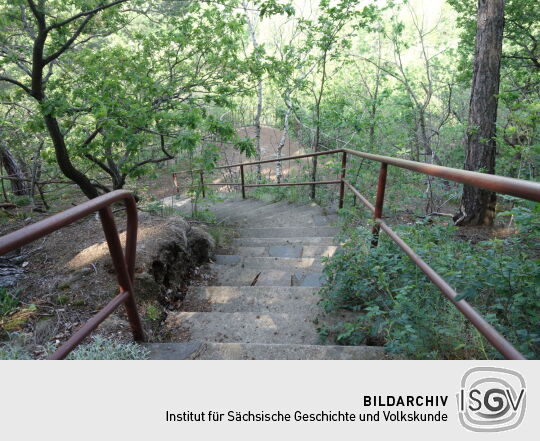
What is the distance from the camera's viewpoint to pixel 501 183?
3.60 feet

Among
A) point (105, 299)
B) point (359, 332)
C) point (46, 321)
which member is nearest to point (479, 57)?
point (359, 332)

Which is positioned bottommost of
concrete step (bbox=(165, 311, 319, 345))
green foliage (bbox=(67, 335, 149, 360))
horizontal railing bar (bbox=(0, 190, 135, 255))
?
concrete step (bbox=(165, 311, 319, 345))

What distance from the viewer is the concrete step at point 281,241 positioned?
4684 mm

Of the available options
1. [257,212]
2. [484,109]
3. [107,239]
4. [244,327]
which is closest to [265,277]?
[244,327]

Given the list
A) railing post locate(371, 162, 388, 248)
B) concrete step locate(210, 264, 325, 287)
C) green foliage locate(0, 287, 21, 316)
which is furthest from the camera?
concrete step locate(210, 264, 325, 287)

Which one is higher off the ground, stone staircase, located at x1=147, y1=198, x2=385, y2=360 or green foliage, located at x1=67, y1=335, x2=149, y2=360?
green foliage, located at x1=67, y1=335, x2=149, y2=360

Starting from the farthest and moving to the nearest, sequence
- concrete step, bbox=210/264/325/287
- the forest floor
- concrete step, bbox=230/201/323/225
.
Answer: concrete step, bbox=230/201/323/225 → concrete step, bbox=210/264/325/287 → the forest floor

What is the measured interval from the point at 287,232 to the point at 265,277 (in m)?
1.80

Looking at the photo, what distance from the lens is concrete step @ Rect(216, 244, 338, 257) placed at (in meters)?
4.33

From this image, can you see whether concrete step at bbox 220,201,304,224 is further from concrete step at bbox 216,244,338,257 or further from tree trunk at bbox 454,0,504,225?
tree trunk at bbox 454,0,504,225

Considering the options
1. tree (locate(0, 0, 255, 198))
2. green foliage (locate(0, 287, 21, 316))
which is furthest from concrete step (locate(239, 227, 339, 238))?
green foliage (locate(0, 287, 21, 316))

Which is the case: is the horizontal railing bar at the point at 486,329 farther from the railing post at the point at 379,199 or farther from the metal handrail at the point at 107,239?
the metal handrail at the point at 107,239

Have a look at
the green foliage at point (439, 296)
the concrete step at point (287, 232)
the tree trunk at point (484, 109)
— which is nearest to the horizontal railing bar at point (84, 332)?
the green foliage at point (439, 296)

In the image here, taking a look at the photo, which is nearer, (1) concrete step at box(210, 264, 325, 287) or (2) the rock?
(2) the rock
